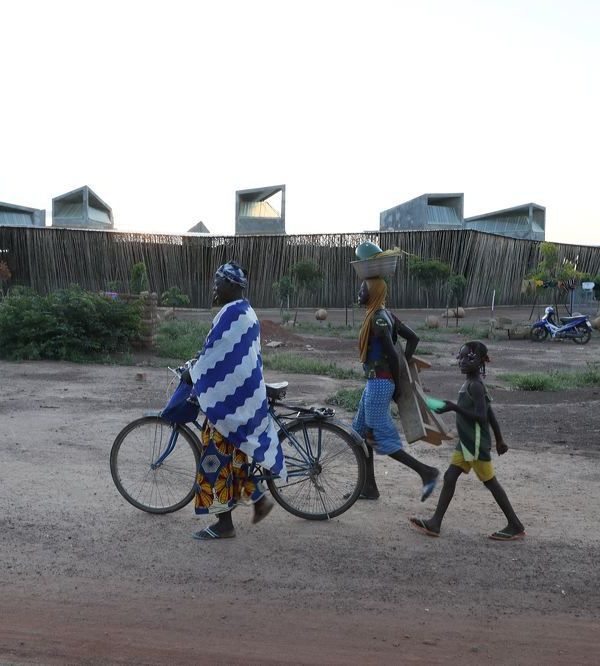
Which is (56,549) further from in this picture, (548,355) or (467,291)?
(467,291)

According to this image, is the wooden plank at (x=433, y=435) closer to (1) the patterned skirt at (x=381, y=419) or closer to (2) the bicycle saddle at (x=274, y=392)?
(1) the patterned skirt at (x=381, y=419)

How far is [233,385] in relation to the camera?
400 centimetres

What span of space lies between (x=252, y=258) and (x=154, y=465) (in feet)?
80.6

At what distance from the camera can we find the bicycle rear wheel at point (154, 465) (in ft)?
14.3

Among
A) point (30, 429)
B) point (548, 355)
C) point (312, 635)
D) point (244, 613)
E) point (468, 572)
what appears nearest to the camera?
point (312, 635)

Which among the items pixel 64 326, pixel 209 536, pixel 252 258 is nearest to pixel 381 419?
pixel 209 536

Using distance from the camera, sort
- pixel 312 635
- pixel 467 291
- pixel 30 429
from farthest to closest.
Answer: pixel 467 291 → pixel 30 429 → pixel 312 635

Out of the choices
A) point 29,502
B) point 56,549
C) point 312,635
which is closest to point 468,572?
point 312,635

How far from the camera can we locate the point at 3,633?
2.93m

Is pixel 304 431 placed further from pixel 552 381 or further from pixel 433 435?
pixel 552 381

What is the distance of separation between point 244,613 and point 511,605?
1.14m

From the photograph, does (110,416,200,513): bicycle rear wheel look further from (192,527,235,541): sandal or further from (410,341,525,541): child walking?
(410,341,525,541): child walking

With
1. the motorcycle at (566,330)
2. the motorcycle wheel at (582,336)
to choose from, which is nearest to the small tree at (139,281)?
the motorcycle at (566,330)

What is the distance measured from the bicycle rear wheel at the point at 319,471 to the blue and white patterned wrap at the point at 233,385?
11.1 inches
